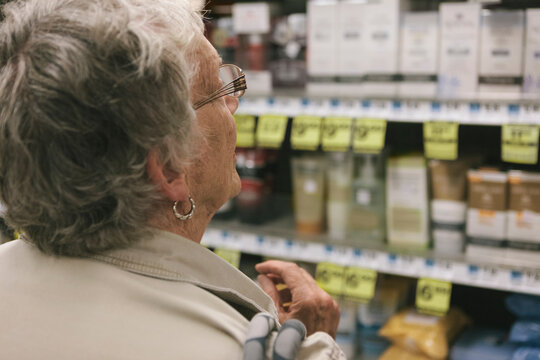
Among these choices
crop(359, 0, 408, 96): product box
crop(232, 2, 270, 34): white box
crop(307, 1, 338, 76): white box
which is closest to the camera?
crop(359, 0, 408, 96): product box

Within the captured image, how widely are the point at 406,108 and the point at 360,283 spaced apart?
1.94 feet

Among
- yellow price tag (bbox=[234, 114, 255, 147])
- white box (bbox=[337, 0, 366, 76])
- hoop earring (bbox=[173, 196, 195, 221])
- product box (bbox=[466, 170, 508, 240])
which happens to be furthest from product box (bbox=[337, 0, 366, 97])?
hoop earring (bbox=[173, 196, 195, 221])

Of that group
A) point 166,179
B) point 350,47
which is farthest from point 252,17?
point 166,179

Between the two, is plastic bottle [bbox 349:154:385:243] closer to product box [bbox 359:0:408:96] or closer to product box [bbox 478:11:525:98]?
product box [bbox 359:0:408:96]

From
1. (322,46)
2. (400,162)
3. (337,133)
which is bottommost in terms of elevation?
(400,162)

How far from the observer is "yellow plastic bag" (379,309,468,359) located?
6.32 ft

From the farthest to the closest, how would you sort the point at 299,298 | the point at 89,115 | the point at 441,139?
the point at 441,139 → the point at 299,298 → the point at 89,115

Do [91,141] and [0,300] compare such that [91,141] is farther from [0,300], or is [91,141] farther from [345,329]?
[345,329]

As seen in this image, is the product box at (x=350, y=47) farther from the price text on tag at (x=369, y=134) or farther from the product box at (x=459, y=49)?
the product box at (x=459, y=49)

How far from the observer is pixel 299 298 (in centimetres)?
112

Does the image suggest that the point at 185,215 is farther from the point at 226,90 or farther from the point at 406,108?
the point at 406,108

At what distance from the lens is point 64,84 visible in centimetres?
78

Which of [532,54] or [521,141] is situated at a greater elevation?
[532,54]

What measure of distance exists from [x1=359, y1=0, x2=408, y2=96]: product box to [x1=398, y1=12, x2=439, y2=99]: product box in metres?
0.03
